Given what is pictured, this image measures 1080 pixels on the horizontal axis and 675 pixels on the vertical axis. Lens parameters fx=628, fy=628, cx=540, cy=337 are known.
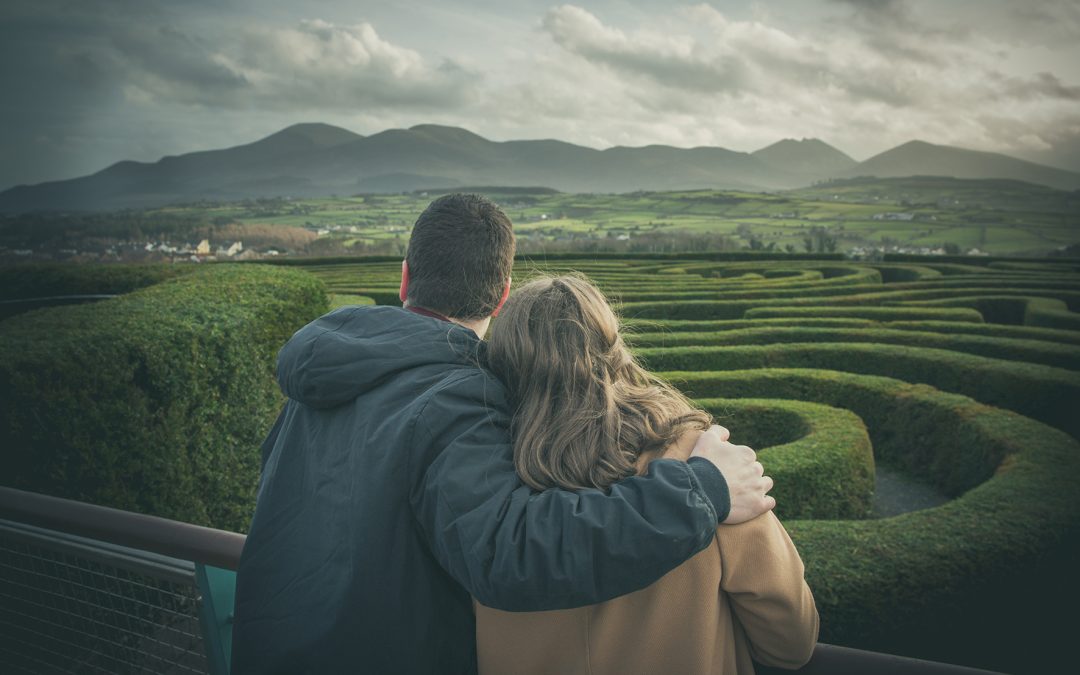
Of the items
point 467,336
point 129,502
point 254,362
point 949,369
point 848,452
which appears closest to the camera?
point 467,336

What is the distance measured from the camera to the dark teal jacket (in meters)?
1.58

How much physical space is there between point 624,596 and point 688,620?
0.19 m

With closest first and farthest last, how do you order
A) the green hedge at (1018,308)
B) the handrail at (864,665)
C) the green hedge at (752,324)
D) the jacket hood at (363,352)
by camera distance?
1. the handrail at (864,665)
2. the jacket hood at (363,352)
3. the green hedge at (752,324)
4. the green hedge at (1018,308)

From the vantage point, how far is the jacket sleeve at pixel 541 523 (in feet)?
5.11

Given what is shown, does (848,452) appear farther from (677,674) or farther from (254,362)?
(254,362)

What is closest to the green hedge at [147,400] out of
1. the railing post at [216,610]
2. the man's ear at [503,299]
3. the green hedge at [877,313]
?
the railing post at [216,610]

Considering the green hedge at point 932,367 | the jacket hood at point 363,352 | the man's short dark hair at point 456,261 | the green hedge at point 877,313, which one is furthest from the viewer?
the green hedge at point 877,313

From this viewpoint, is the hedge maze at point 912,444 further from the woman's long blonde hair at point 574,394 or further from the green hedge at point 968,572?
the woman's long blonde hair at point 574,394

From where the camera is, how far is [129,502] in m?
5.86

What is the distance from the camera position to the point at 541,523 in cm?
159

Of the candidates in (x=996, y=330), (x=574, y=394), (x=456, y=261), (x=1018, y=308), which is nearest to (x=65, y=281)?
(x=456, y=261)

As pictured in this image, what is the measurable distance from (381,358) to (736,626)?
1375mm

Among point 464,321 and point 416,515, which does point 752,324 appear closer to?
point 464,321

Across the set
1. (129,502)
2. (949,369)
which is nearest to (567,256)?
(949,369)
